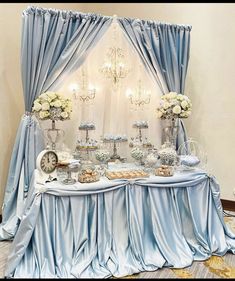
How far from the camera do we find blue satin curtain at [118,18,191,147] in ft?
10.5

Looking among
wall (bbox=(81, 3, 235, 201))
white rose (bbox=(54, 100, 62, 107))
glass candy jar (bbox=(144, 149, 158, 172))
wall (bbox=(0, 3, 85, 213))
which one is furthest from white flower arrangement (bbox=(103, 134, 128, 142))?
wall (bbox=(81, 3, 235, 201))

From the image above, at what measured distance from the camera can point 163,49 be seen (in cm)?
333

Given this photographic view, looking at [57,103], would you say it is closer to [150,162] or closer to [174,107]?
[150,162]

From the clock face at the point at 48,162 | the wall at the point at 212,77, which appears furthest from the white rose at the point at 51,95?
the wall at the point at 212,77

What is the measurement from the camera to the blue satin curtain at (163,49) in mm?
3192

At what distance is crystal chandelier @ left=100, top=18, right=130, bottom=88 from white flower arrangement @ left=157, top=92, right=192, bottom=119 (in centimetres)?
59

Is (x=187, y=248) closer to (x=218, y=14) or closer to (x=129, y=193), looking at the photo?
(x=129, y=193)

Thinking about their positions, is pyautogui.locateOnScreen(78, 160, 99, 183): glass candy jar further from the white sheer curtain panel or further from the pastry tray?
the white sheer curtain panel

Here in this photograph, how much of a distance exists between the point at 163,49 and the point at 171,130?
0.99 meters

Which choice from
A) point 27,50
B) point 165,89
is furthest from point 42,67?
point 165,89

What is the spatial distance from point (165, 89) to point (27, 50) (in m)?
1.66

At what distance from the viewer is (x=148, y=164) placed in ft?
9.16

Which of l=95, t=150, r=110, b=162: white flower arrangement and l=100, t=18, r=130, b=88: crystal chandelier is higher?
l=100, t=18, r=130, b=88: crystal chandelier

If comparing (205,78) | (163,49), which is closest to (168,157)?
(163,49)
